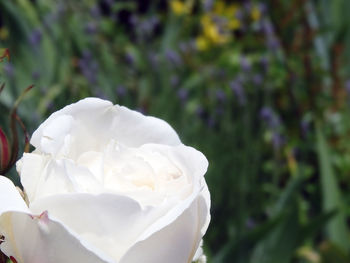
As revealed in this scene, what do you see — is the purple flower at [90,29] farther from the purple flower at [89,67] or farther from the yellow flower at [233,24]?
the yellow flower at [233,24]

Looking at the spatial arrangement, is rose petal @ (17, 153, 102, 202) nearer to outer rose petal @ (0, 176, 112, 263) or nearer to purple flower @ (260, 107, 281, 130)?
outer rose petal @ (0, 176, 112, 263)

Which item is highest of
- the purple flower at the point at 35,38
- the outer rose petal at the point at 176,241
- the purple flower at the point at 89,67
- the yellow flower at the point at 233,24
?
the outer rose petal at the point at 176,241

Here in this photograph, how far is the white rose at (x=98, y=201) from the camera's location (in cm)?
42

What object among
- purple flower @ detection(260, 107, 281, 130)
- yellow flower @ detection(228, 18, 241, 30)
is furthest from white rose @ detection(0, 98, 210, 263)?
yellow flower @ detection(228, 18, 241, 30)

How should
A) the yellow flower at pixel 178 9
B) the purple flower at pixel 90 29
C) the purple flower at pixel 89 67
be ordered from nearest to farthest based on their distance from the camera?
the purple flower at pixel 89 67 → the purple flower at pixel 90 29 → the yellow flower at pixel 178 9

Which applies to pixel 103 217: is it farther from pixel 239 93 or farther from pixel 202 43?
pixel 202 43

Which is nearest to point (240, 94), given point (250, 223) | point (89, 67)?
point (250, 223)

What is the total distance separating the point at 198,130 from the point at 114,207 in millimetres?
1604

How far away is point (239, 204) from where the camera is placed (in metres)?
1.82

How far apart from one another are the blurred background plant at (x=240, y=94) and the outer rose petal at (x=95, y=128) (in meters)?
0.73

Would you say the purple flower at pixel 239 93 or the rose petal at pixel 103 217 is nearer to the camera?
the rose petal at pixel 103 217

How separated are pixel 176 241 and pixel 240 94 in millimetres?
1666

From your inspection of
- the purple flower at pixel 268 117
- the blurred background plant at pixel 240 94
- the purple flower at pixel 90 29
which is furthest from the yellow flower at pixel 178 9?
the purple flower at pixel 268 117

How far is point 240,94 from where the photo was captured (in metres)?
2.08
